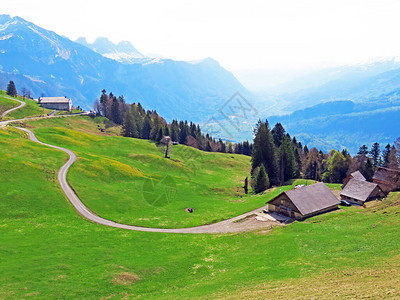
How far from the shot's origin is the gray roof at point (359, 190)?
65.1 metres

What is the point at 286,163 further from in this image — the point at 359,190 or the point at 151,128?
the point at 151,128

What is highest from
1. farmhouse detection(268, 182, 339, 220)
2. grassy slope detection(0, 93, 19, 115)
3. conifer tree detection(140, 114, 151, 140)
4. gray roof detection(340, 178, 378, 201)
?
grassy slope detection(0, 93, 19, 115)

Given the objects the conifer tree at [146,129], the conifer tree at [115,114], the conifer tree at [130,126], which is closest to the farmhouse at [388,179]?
the conifer tree at [146,129]

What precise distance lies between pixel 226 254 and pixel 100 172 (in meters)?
49.6

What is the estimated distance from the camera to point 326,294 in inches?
973

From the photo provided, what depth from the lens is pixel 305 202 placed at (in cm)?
6138

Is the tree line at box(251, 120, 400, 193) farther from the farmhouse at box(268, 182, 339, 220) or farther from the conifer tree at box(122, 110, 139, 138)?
the conifer tree at box(122, 110, 139, 138)

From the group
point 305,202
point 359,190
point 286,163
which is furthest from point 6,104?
point 359,190

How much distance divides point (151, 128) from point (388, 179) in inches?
4612

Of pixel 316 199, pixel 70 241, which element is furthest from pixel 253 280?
pixel 316 199

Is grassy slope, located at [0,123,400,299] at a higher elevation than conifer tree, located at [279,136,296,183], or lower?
lower

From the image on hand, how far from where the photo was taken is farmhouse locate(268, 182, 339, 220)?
59.9 m

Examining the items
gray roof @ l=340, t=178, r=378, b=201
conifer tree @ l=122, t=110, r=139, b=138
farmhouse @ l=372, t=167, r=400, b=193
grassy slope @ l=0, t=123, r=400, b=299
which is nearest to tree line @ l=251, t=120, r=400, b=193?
farmhouse @ l=372, t=167, r=400, b=193

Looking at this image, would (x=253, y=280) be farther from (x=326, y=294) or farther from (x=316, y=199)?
(x=316, y=199)
